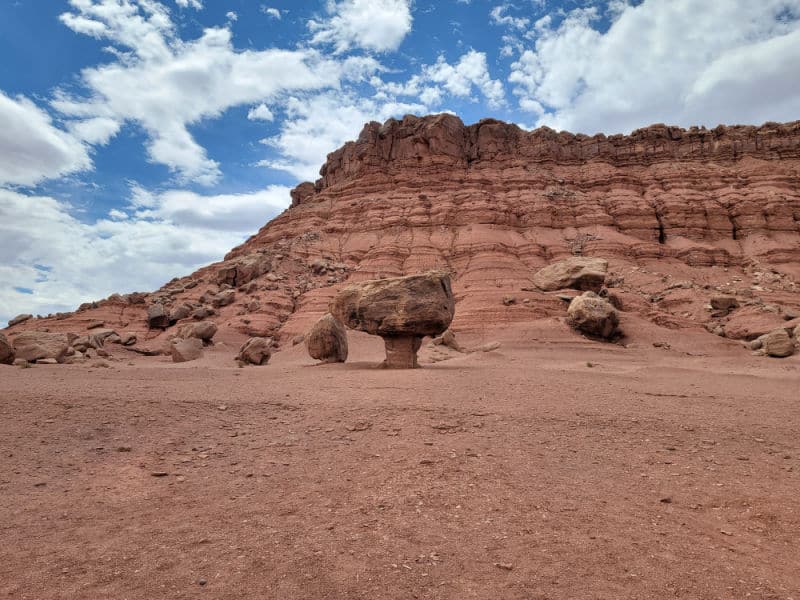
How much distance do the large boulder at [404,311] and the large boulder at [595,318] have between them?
14.9 meters

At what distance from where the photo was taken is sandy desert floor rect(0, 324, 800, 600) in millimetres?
3758

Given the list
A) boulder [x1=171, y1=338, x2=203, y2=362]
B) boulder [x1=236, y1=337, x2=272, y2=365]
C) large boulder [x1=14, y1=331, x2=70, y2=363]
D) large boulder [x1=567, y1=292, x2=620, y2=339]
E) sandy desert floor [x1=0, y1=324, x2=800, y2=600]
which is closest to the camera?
sandy desert floor [x1=0, y1=324, x2=800, y2=600]

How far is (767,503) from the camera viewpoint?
532 centimetres

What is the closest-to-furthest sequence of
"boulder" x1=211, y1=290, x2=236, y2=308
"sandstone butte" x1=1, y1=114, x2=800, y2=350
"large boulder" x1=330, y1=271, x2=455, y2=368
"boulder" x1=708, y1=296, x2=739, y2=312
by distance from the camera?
"large boulder" x1=330, y1=271, x2=455, y2=368 → "boulder" x1=708, y1=296, x2=739, y2=312 → "sandstone butte" x1=1, y1=114, x2=800, y2=350 → "boulder" x1=211, y1=290, x2=236, y2=308

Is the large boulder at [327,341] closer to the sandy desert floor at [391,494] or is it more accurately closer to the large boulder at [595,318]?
the sandy desert floor at [391,494]

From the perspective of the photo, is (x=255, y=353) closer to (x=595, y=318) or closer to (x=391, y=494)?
(x=391, y=494)

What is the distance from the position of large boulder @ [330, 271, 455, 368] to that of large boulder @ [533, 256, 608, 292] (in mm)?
21101

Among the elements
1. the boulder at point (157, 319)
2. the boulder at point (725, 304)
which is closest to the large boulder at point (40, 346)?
the boulder at point (157, 319)

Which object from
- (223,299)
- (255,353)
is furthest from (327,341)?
(223,299)

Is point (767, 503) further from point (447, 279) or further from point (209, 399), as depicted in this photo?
point (447, 279)

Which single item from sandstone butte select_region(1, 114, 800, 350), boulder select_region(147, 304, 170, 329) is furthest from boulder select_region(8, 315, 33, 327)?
boulder select_region(147, 304, 170, 329)

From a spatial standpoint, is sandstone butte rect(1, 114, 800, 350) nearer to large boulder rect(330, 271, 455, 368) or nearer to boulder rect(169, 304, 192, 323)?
boulder rect(169, 304, 192, 323)

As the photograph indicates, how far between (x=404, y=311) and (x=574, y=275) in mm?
23234

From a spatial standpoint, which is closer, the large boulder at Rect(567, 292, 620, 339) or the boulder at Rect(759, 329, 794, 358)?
the boulder at Rect(759, 329, 794, 358)
